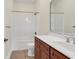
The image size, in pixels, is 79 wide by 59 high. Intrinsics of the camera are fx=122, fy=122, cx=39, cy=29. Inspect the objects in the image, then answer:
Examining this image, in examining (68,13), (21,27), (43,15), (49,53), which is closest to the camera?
(49,53)

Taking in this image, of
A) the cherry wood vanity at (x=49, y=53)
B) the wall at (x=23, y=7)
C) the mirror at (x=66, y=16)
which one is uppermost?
the wall at (x=23, y=7)

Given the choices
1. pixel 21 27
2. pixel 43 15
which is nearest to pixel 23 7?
pixel 21 27

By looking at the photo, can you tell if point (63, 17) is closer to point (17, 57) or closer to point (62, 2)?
point (62, 2)

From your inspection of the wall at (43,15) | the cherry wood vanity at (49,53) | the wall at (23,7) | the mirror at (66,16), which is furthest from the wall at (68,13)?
the wall at (23,7)

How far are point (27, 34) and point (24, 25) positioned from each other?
0.42 metres

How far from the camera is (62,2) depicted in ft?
8.93

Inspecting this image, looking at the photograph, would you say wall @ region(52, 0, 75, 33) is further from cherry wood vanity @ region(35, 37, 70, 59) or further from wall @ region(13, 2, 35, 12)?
wall @ region(13, 2, 35, 12)

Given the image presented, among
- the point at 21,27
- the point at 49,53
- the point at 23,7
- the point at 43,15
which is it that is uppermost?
the point at 23,7

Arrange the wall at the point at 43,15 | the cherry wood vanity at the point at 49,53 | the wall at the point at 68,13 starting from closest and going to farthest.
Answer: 1. the cherry wood vanity at the point at 49,53
2. the wall at the point at 68,13
3. the wall at the point at 43,15

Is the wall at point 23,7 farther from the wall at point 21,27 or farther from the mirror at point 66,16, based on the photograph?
the mirror at point 66,16

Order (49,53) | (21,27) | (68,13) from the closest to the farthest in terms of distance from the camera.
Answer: (49,53)
(68,13)
(21,27)

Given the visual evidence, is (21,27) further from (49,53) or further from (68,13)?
(49,53)
